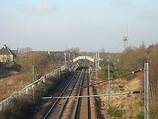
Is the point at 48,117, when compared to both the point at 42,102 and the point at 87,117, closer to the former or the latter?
the point at 87,117

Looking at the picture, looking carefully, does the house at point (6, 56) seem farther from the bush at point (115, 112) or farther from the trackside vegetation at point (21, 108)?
the bush at point (115, 112)

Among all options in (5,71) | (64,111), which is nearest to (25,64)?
(64,111)

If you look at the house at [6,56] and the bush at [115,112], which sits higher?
the house at [6,56]

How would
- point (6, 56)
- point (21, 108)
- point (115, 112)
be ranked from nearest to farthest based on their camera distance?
point (115, 112), point (21, 108), point (6, 56)

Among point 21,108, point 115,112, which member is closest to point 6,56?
point 21,108

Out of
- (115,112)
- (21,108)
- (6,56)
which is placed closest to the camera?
(115,112)

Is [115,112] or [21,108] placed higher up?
[21,108]

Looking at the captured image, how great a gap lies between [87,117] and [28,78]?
1670 cm

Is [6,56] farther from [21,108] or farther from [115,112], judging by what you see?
[115,112]

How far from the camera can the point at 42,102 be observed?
64.3 feet

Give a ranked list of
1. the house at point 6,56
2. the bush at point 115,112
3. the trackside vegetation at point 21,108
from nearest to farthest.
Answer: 1. the trackside vegetation at point 21,108
2. the bush at point 115,112
3. the house at point 6,56

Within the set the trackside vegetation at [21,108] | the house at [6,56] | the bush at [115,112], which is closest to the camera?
the trackside vegetation at [21,108]

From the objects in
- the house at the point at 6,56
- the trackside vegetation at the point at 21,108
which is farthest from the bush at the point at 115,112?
the house at the point at 6,56

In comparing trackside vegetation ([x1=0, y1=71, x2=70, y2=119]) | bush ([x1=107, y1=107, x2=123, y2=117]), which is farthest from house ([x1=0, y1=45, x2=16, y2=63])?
bush ([x1=107, y1=107, x2=123, y2=117])
